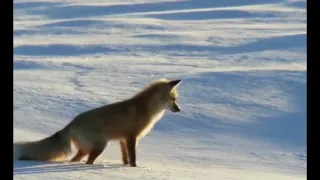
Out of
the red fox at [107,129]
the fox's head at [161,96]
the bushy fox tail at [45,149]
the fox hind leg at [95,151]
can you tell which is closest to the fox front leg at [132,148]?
the red fox at [107,129]

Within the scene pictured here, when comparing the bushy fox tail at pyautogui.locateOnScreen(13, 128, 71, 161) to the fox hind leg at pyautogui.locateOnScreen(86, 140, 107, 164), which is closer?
the bushy fox tail at pyautogui.locateOnScreen(13, 128, 71, 161)

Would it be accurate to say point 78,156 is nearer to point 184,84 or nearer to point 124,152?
point 124,152

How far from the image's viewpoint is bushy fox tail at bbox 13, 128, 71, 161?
5499 millimetres

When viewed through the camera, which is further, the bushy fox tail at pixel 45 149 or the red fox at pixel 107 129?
the red fox at pixel 107 129

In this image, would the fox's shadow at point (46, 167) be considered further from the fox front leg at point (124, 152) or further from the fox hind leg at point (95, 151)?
the fox front leg at point (124, 152)

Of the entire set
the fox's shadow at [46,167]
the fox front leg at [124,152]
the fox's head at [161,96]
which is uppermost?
the fox's head at [161,96]

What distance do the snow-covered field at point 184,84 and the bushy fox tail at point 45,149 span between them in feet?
0.89

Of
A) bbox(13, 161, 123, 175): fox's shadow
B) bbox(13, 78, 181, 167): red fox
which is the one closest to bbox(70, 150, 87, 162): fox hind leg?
bbox(13, 78, 181, 167): red fox

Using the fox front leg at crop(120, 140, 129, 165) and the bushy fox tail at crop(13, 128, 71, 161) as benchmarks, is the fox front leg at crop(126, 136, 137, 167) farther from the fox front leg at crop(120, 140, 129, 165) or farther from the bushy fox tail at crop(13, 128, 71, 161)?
the bushy fox tail at crop(13, 128, 71, 161)

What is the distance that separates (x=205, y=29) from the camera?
1644cm

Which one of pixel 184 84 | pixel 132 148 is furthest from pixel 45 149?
pixel 184 84

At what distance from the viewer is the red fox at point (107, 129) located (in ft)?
18.4

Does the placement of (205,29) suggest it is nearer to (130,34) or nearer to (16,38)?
(130,34)

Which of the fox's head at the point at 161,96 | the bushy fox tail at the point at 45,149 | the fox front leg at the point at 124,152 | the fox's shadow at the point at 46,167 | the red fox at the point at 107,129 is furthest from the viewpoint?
the fox's head at the point at 161,96
